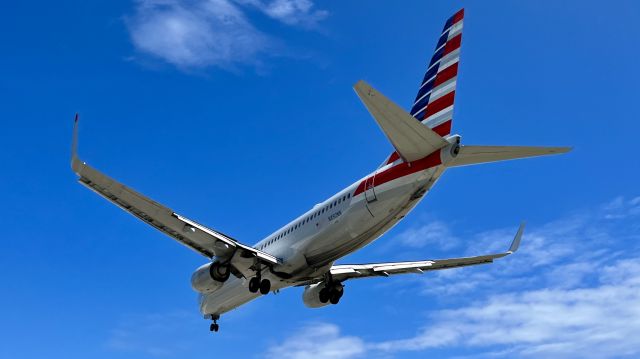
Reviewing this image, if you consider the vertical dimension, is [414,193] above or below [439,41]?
below

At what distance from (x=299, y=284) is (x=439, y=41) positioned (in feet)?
43.7

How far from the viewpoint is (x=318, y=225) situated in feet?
110

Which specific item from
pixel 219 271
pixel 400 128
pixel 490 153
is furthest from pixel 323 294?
pixel 490 153

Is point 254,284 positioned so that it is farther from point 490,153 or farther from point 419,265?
point 490,153

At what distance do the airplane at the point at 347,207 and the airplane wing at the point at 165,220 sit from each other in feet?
0.12

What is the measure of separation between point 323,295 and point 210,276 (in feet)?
21.9

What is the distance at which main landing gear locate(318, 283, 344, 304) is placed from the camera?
37.6 metres

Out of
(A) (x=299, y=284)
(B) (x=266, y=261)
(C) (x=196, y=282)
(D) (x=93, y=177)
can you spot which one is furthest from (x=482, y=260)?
(D) (x=93, y=177)

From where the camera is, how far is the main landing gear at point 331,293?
37.6m

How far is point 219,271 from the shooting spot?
33531 millimetres

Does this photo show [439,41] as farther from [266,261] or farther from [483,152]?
[266,261]

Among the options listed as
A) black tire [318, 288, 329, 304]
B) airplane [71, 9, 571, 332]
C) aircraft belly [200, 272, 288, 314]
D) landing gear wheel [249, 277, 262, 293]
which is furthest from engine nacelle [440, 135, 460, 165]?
black tire [318, 288, 329, 304]

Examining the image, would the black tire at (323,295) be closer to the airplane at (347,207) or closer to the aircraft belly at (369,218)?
the airplane at (347,207)

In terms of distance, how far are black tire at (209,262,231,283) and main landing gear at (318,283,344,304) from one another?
241 inches
